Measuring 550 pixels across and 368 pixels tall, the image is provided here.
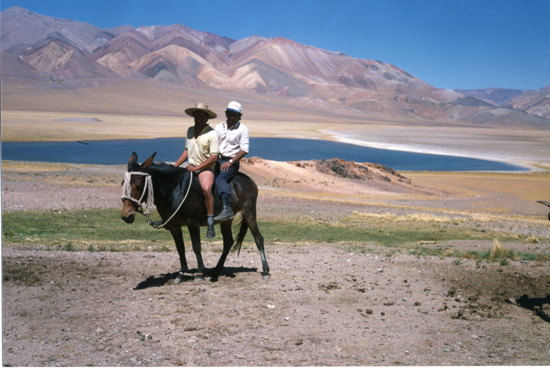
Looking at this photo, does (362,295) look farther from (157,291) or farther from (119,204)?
(119,204)

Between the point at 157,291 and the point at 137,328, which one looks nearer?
the point at 137,328

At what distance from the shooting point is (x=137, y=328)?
20.1ft

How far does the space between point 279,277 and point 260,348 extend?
269cm

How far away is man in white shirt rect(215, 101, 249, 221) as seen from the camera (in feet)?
25.0

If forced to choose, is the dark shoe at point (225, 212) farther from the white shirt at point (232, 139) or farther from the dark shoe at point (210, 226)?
the white shirt at point (232, 139)

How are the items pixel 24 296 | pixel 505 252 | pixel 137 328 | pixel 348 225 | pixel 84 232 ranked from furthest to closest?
1. pixel 348 225
2. pixel 84 232
3. pixel 505 252
4. pixel 24 296
5. pixel 137 328

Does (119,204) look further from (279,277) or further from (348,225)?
(279,277)

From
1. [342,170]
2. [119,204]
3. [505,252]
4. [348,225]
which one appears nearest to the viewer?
[505,252]

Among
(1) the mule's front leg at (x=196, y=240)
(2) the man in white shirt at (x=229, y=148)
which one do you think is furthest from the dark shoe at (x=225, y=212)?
(1) the mule's front leg at (x=196, y=240)

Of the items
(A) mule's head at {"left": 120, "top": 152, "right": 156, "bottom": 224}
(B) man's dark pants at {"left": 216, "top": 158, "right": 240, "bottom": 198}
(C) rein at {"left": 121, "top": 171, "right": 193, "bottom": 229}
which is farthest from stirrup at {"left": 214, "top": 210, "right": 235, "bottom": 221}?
(A) mule's head at {"left": 120, "top": 152, "right": 156, "bottom": 224}

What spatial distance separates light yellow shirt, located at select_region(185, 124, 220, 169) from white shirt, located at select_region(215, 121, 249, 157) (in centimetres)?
26

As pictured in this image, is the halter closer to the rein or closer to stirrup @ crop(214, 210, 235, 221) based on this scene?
the rein

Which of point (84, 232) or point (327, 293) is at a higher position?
point (327, 293)

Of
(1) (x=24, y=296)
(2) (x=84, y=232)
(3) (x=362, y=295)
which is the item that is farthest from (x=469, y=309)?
(2) (x=84, y=232)
